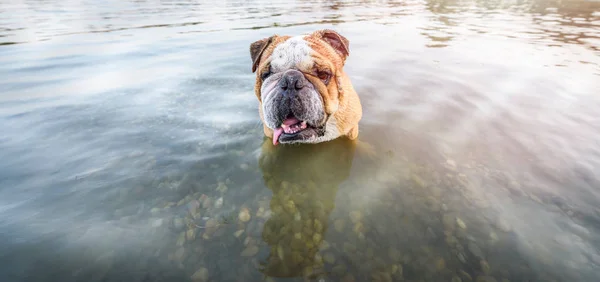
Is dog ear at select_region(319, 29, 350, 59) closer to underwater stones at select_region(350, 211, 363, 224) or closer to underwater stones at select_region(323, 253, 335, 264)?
underwater stones at select_region(350, 211, 363, 224)

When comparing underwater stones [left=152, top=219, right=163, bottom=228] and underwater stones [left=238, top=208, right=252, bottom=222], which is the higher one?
underwater stones [left=152, top=219, right=163, bottom=228]

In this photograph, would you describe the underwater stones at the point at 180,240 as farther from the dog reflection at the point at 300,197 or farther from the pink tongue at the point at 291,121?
the pink tongue at the point at 291,121

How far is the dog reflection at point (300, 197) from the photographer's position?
2.32 m

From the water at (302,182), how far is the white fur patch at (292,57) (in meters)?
1.18

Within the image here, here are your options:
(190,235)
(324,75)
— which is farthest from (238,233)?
(324,75)

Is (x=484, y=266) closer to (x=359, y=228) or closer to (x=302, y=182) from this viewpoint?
(x=359, y=228)

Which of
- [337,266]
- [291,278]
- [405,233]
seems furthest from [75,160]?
[405,233]

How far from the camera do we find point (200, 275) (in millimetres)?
2209

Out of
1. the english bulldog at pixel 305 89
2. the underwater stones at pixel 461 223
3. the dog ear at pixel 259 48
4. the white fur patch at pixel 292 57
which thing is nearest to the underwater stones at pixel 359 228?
the underwater stones at pixel 461 223

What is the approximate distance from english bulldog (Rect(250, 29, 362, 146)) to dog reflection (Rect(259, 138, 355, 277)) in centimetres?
31

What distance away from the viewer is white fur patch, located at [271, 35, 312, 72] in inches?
130

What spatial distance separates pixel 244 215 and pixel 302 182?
81cm

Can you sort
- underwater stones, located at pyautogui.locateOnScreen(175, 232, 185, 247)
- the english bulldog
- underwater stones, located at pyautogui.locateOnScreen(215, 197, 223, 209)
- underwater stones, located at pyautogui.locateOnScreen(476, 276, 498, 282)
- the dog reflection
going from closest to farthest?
underwater stones, located at pyautogui.locateOnScreen(476, 276, 498, 282) → the dog reflection → underwater stones, located at pyautogui.locateOnScreen(175, 232, 185, 247) → underwater stones, located at pyautogui.locateOnScreen(215, 197, 223, 209) → the english bulldog

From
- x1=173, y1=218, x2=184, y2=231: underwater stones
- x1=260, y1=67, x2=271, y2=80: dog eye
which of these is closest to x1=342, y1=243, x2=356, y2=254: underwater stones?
x1=173, y1=218, x2=184, y2=231: underwater stones
